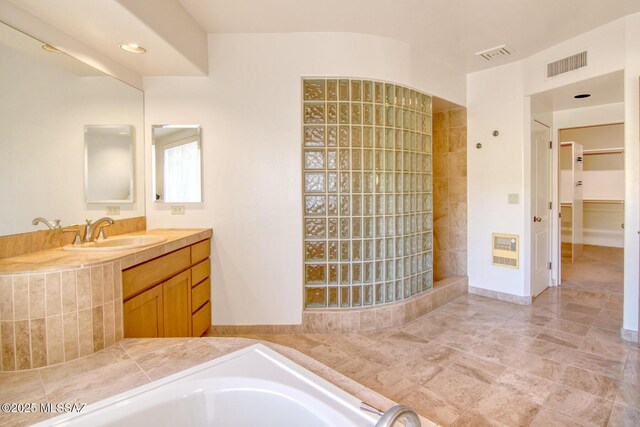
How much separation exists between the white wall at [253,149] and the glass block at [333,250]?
28 cm

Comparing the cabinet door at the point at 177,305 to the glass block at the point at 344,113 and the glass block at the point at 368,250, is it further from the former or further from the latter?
the glass block at the point at 344,113

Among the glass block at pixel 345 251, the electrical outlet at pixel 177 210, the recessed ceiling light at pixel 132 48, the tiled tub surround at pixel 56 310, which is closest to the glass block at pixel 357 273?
the glass block at pixel 345 251

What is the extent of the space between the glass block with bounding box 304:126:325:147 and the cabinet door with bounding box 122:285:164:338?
165cm

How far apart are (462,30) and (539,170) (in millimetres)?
1950

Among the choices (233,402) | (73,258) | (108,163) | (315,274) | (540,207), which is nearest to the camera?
(233,402)

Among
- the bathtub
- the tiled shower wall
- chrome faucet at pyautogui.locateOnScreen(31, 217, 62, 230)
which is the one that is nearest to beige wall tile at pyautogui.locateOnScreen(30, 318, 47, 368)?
the bathtub

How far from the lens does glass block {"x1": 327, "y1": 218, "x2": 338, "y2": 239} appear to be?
2797 mm

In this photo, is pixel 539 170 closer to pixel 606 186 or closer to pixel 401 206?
pixel 401 206

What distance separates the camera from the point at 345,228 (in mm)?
2809

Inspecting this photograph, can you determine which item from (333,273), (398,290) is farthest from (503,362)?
(333,273)

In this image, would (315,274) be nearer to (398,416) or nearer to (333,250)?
(333,250)

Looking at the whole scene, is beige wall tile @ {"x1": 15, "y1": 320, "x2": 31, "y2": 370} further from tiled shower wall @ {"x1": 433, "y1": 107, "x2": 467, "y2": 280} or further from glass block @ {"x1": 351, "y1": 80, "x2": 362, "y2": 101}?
tiled shower wall @ {"x1": 433, "y1": 107, "x2": 467, "y2": 280}

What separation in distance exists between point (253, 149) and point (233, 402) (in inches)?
80.2

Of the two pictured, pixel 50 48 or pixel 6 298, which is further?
pixel 50 48
